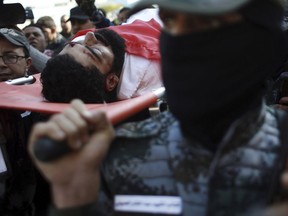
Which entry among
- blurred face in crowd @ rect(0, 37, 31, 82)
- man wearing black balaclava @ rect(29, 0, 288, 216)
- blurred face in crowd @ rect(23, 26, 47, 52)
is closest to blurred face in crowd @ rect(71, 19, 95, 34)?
blurred face in crowd @ rect(23, 26, 47, 52)

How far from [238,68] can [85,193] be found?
54 centimetres

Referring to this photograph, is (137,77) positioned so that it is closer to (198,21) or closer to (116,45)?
(116,45)

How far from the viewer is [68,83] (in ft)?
7.23

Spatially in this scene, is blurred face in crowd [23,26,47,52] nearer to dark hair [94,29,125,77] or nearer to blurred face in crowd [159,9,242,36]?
dark hair [94,29,125,77]

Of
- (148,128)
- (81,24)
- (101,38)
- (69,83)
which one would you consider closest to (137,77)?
(101,38)

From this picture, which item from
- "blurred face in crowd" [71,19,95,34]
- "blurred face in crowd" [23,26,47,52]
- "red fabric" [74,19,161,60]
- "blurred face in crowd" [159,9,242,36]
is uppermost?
"blurred face in crowd" [159,9,242,36]

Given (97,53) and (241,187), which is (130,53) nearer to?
(97,53)

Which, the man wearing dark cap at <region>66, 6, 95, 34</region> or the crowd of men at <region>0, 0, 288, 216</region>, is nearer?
the crowd of men at <region>0, 0, 288, 216</region>

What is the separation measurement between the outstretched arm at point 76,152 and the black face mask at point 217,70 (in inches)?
9.3

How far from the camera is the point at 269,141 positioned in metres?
1.19

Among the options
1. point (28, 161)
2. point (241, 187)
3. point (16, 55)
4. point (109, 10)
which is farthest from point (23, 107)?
point (109, 10)

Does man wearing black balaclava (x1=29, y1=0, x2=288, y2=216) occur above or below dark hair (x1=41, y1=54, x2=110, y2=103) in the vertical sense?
above

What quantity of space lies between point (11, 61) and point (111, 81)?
803 millimetres

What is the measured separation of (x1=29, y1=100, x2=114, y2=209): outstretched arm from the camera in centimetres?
110
